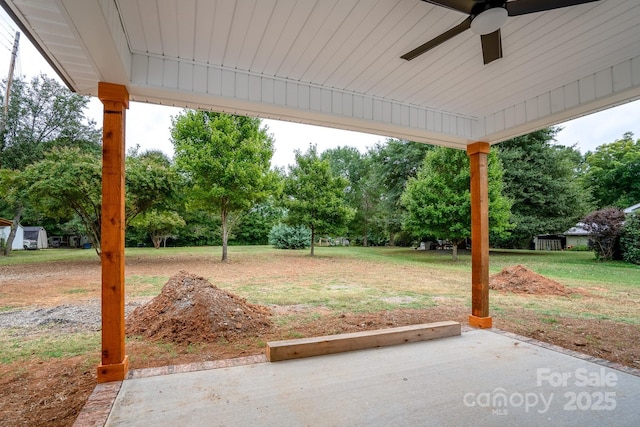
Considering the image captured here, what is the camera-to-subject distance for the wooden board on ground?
2871 millimetres

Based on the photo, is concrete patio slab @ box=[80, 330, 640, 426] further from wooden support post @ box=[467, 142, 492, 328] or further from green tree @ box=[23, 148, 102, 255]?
green tree @ box=[23, 148, 102, 255]

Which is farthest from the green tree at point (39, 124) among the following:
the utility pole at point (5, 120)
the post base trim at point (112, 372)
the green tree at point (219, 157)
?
the post base trim at point (112, 372)

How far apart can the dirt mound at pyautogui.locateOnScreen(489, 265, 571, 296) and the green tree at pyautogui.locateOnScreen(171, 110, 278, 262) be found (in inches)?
310

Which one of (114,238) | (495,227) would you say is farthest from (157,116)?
(114,238)

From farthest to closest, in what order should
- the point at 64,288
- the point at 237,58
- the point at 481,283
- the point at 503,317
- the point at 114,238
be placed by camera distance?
1. the point at 64,288
2. the point at 503,317
3. the point at 481,283
4. the point at 237,58
5. the point at 114,238

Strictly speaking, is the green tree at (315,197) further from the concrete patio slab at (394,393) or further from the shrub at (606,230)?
the concrete patio slab at (394,393)

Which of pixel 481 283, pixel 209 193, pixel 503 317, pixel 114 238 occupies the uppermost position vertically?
pixel 209 193

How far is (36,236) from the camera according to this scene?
22.0 m

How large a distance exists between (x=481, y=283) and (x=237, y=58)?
3632 millimetres

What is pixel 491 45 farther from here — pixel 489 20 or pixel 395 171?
pixel 395 171

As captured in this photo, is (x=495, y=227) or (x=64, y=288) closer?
(x=64, y=288)

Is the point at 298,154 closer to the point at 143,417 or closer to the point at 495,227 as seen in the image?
the point at 495,227

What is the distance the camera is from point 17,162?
15.0 metres

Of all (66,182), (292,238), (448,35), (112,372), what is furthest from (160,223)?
(448,35)
